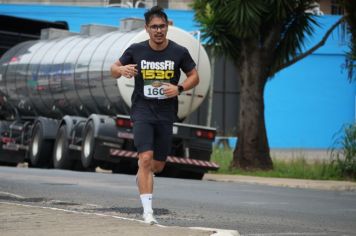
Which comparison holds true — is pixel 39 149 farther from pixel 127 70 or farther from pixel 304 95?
pixel 127 70

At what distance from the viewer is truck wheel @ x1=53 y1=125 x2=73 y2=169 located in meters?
25.2

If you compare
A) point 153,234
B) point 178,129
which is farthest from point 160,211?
point 178,129

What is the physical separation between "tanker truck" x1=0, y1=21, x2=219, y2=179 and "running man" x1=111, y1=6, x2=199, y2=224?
1030cm

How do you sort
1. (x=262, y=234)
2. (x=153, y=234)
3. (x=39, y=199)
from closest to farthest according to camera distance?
(x=153, y=234) → (x=262, y=234) → (x=39, y=199)

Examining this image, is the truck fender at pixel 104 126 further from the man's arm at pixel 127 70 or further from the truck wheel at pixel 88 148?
the man's arm at pixel 127 70

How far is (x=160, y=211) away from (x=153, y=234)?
340 centimetres

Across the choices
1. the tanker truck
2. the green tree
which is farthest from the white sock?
the green tree

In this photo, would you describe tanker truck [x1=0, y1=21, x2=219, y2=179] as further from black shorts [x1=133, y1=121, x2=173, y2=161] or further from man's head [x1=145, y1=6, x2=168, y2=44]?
man's head [x1=145, y1=6, x2=168, y2=44]

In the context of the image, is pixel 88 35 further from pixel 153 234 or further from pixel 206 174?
pixel 153 234

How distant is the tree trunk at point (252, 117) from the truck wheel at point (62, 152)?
420 cm

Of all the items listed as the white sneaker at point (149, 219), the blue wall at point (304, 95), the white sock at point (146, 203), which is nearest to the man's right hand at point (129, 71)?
the white sock at point (146, 203)

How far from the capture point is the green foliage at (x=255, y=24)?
23109 millimetres

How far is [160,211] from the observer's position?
12.0 m

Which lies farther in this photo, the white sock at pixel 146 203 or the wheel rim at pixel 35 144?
the wheel rim at pixel 35 144
